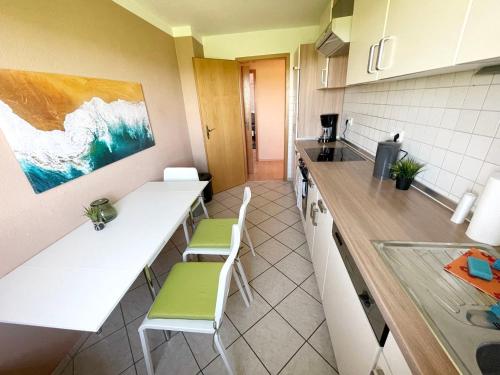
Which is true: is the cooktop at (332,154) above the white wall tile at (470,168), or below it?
below

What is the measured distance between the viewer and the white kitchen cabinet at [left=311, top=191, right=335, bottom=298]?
1.17 m

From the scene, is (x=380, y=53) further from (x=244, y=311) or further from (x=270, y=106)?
(x=270, y=106)

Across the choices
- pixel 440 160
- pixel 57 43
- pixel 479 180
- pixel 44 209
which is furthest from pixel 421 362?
pixel 57 43

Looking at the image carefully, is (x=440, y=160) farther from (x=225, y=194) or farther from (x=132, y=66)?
(x=225, y=194)

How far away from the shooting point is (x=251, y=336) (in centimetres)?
132

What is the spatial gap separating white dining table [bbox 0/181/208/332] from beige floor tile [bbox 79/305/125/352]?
70 cm

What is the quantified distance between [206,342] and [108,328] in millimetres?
716

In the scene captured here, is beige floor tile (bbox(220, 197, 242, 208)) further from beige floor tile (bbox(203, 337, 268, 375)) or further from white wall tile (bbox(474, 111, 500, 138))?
white wall tile (bbox(474, 111, 500, 138))

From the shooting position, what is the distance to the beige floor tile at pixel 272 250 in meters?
1.94

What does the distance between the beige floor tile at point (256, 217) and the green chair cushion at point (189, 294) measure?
4.23 feet

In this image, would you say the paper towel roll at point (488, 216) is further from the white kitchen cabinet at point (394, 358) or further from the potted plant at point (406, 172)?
the white kitchen cabinet at point (394, 358)

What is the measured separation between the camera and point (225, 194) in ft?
10.9

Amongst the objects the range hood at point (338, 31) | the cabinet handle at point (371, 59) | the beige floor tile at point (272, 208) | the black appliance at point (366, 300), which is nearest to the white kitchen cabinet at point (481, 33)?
the cabinet handle at point (371, 59)

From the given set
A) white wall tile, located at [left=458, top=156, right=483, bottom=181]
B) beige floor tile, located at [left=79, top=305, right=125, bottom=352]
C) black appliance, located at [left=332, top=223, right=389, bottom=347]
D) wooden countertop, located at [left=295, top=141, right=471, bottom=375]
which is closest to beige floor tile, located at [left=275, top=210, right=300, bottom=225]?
wooden countertop, located at [left=295, top=141, right=471, bottom=375]
